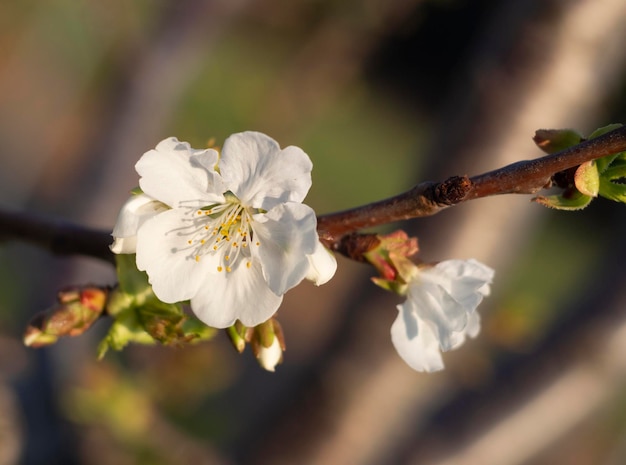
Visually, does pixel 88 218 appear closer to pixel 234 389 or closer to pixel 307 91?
pixel 307 91

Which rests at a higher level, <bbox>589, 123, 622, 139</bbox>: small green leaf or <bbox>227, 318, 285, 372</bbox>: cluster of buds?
<bbox>589, 123, 622, 139</bbox>: small green leaf

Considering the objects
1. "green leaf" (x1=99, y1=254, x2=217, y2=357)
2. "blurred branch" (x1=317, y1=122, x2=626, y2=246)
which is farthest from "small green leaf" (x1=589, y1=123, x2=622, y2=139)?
"green leaf" (x1=99, y1=254, x2=217, y2=357)

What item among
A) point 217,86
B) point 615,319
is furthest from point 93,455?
point 217,86

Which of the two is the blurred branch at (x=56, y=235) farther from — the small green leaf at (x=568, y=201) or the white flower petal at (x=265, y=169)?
the small green leaf at (x=568, y=201)

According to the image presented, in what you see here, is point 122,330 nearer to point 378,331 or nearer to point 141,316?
point 141,316

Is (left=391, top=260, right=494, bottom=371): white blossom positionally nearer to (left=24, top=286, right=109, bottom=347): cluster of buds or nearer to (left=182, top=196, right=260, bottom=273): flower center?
(left=182, top=196, right=260, bottom=273): flower center

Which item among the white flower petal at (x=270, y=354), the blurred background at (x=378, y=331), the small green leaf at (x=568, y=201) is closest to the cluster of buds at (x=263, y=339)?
the white flower petal at (x=270, y=354)
